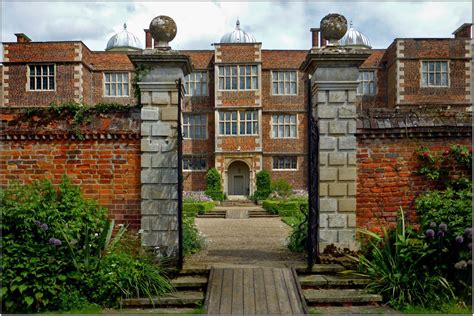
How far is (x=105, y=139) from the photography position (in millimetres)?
6859

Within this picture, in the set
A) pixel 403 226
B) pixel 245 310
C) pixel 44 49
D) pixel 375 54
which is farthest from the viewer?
pixel 375 54

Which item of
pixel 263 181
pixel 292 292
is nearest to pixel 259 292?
pixel 292 292

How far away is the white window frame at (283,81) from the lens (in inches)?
1127

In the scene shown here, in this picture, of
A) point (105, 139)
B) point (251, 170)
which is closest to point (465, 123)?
point (105, 139)

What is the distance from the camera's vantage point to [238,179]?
2917 centimetres

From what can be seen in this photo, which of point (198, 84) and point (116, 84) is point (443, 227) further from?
point (116, 84)

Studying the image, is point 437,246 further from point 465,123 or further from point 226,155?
point 226,155

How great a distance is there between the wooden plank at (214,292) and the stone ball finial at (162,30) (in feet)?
11.0

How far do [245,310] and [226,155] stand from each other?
22.6 m

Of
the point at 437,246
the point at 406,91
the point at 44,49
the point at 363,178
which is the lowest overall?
the point at 437,246

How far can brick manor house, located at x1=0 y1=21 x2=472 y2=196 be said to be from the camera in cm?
2659

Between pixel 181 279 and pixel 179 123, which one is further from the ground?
pixel 179 123

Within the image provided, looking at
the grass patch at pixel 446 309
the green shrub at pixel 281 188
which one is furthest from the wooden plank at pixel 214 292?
the green shrub at pixel 281 188

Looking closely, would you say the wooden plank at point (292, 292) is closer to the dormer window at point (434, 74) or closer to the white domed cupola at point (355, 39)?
the dormer window at point (434, 74)
